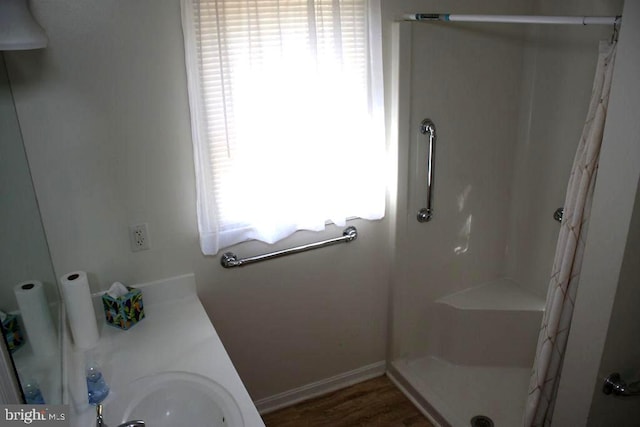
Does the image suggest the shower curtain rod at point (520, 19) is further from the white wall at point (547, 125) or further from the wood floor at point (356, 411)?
the wood floor at point (356, 411)

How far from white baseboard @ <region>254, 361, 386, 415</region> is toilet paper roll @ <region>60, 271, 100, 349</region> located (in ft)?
3.14

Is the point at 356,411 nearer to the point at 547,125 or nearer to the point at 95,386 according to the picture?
the point at 95,386

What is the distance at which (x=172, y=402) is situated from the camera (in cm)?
161

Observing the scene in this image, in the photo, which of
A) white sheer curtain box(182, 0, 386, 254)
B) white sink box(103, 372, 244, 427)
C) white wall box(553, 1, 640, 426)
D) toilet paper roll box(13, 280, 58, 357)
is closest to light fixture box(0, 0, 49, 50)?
white sheer curtain box(182, 0, 386, 254)

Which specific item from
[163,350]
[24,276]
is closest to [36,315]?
[24,276]

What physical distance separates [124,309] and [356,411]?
1247 mm

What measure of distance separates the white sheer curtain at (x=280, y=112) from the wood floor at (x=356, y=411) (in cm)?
94

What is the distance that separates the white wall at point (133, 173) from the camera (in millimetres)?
1666

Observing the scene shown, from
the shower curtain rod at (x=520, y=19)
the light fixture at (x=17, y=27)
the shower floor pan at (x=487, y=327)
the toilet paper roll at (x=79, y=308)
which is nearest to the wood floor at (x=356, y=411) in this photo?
the shower floor pan at (x=487, y=327)

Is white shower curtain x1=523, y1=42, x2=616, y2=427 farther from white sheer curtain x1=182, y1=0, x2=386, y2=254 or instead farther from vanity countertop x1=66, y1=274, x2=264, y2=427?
vanity countertop x1=66, y1=274, x2=264, y2=427

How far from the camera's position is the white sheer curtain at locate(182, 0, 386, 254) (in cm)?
185

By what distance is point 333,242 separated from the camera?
7.62ft

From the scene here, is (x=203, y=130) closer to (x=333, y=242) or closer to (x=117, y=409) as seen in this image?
(x=333, y=242)

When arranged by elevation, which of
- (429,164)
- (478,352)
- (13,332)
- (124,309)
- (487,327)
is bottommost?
(478,352)
